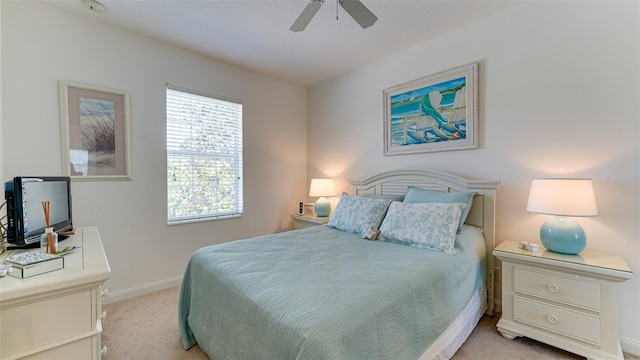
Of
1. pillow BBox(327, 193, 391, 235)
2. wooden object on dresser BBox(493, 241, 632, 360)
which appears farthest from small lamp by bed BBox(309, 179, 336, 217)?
wooden object on dresser BBox(493, 241, 632, 360)

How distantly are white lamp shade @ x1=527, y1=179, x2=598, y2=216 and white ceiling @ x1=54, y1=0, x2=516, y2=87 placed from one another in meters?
1.54

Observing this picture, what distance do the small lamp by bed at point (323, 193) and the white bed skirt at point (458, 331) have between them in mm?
1879

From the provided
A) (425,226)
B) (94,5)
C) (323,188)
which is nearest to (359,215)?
(425,226)

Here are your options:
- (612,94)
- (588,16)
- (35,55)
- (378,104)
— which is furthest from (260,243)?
(588,16)

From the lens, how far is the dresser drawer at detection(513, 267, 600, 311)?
1.67 metres

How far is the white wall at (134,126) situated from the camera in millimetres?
2129

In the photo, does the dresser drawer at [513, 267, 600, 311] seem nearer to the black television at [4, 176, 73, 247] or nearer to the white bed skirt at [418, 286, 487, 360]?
the white bed skirt at [418, 286, 487, 360]

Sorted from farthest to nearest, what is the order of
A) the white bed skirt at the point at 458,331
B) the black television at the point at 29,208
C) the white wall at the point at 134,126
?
the white wall at the point at 134,126
the white bed skirt at the point at 458,331
the black television at the point at 29,208

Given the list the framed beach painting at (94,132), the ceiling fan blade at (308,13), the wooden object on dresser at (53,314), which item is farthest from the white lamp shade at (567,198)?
the framed beach painting at (94,132)

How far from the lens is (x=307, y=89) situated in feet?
13.7

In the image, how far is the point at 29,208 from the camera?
1.38m

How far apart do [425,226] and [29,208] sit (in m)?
2.44

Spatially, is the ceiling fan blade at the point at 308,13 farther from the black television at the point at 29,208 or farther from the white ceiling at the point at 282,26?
the black television at the point at 29,208

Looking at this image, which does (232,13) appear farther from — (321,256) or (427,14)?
(321,256)
